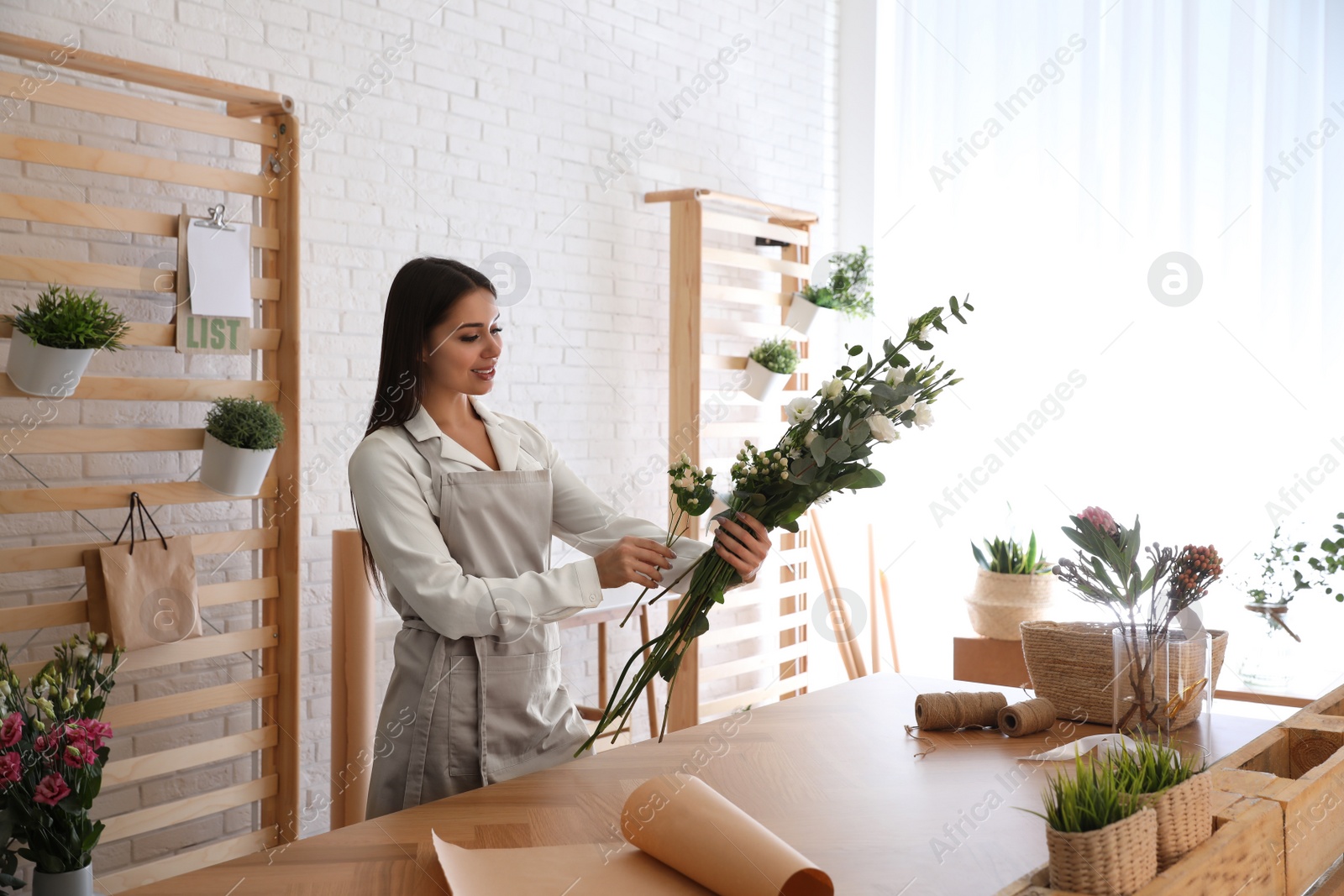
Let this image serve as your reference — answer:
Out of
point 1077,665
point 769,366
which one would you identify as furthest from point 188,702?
point 769,366

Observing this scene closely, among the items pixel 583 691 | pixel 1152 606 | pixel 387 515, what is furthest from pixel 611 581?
pixel 583 691

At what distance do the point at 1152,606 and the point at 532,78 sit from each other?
10.9 ft

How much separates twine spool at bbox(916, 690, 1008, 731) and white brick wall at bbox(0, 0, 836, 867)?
2261 millimetres

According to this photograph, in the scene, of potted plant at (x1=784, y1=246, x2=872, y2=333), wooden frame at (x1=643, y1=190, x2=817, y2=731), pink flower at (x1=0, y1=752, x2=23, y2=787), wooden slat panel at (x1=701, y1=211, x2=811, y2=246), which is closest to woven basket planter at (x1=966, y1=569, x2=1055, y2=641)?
wooden frame at (x1=643, y1=190, x2=817, y2=731)

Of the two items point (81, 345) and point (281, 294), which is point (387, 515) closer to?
point (81, 345)

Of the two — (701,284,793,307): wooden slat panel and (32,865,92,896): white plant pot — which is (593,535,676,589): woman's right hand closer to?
(32,865,92,896): white plant pot

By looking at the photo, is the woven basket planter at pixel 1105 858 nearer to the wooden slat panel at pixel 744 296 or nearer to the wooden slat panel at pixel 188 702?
the wooden slat panel at pixel 188 702

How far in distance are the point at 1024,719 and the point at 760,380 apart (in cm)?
304

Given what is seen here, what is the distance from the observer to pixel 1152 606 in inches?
76.1

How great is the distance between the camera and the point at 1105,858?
1270 mm

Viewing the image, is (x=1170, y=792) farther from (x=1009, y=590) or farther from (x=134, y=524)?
(x=1009, y=590)

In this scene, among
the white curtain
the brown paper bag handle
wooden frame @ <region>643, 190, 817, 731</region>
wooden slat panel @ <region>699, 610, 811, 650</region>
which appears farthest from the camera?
wooden slat panel @ <region>699, 610, 811, 650</region>

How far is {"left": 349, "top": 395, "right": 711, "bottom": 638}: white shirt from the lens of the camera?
6.67 ft

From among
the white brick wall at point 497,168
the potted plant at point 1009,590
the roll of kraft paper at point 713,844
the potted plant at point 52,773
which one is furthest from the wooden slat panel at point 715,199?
the roll of kraft paper at point 713,844
